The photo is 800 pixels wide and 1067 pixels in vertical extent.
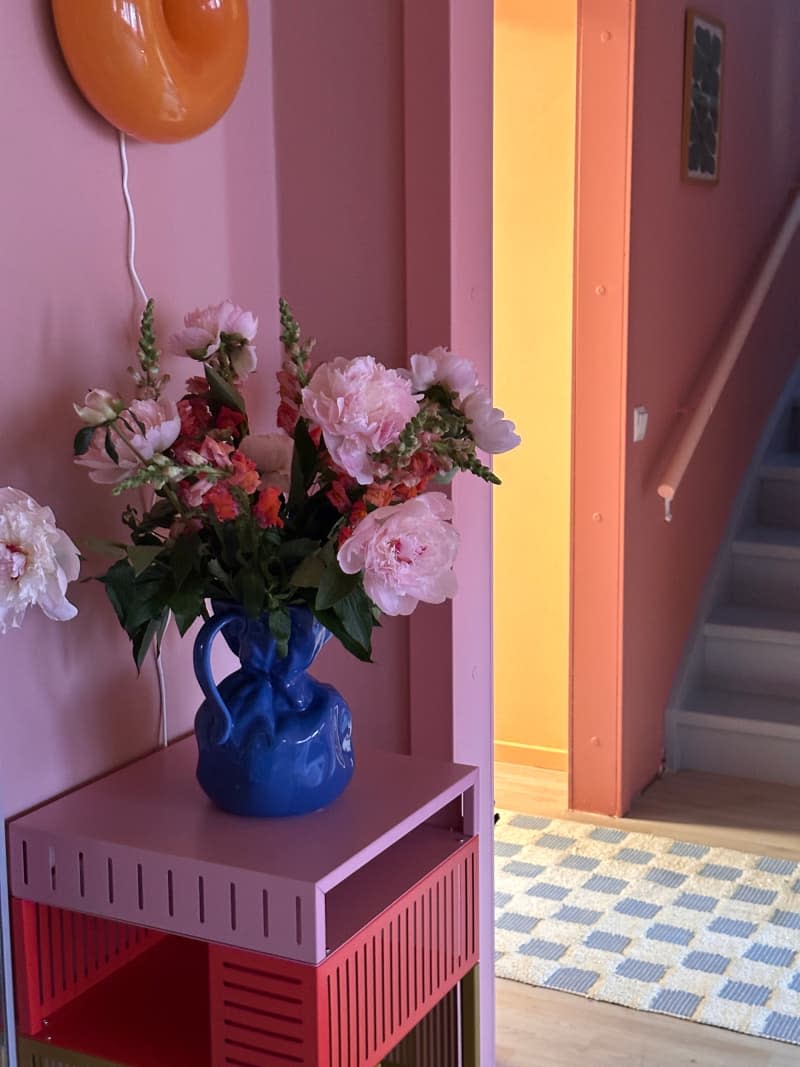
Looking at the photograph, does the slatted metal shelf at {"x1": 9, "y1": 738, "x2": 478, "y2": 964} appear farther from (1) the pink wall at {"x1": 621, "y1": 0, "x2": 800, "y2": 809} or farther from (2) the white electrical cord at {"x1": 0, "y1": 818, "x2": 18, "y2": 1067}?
(1) the pink wall at {"x1": 621, "y1": 0, "x2": 800, "y2": 809}

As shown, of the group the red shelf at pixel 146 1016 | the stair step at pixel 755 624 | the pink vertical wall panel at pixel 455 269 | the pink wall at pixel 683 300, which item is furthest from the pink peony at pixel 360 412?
the stair step at pixel 755 624

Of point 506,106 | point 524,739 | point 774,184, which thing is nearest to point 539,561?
point 524,739

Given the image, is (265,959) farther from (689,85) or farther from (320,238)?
(689,85)

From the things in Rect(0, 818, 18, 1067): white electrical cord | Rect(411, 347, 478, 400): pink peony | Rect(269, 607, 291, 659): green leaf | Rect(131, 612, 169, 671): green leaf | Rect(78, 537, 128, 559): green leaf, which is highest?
Rect(411, 347, 478, 400): pink peony

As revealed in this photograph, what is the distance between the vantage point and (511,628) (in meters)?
3.85

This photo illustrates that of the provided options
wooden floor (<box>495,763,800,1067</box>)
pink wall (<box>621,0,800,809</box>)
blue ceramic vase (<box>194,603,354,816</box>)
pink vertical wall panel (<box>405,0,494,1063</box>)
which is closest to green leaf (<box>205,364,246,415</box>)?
A: blue ceramic vase (<box>194,603,354,816</box>)

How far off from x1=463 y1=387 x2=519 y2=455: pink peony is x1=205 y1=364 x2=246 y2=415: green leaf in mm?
253

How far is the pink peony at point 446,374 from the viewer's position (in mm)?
1446

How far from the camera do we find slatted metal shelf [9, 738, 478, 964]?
4.34 ft

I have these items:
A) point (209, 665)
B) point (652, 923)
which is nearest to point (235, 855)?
point (209, 665)

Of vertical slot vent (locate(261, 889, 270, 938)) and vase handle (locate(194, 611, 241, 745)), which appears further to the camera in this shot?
vase handle (locate(194, 611, 241, 745))

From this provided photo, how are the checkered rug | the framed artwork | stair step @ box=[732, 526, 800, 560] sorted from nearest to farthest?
1. the checkered rug
2. the framed artwork
3. stair step @ box=[732, 526, 800, 560]

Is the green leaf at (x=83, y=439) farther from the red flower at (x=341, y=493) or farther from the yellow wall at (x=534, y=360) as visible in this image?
the yellow wall at (x=534, y=360)

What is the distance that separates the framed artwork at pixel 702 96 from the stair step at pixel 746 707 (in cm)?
147
